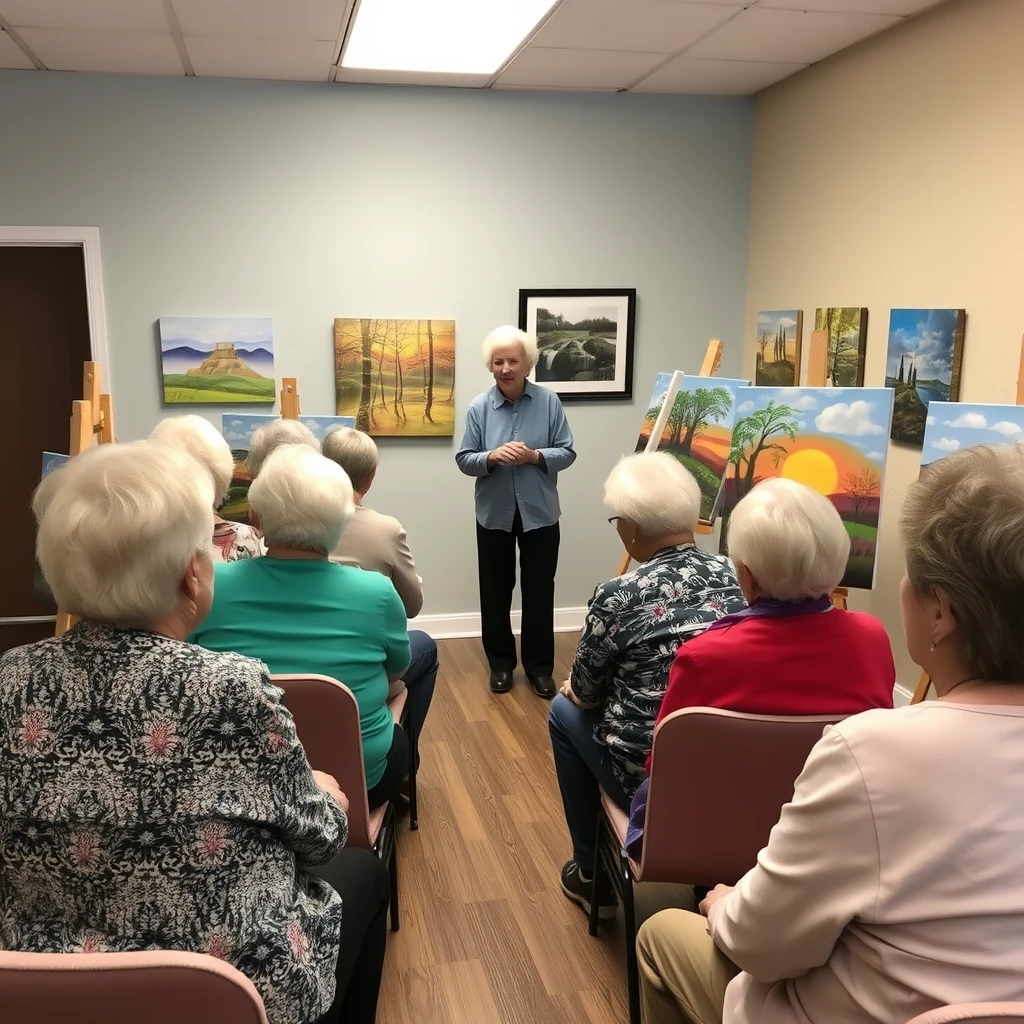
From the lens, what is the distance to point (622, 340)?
4.87m

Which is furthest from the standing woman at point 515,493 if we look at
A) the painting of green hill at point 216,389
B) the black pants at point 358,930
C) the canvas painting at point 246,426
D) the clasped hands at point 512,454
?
the black pants at point 358,930

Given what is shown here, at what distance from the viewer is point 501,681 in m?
4.23

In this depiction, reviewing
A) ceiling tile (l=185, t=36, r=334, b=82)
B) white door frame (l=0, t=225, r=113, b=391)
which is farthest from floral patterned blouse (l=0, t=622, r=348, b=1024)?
white door frame (l=0, t=225, r=113, b=391)

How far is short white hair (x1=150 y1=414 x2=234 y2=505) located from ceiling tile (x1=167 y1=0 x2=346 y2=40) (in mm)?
1572

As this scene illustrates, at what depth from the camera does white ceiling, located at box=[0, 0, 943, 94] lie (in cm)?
329

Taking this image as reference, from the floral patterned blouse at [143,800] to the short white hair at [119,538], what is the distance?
0.05m

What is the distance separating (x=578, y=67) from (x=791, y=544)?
10.4 feet

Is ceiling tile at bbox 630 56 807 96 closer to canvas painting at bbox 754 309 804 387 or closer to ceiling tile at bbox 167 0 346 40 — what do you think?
canvas painting at bbox 754 309 804 387

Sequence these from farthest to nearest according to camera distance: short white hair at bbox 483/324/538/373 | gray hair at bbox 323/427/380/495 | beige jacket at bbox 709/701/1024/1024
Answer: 1. short white hair at bbox 483/324/538/373
2. gray hair at bbox 323/427/380/495
3. beige jacket at bbox 709/701/1024/1024

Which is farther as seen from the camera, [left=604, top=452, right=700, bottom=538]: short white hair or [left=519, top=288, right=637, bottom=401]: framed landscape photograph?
[left=519, top=288, right=637, bottom=401]: framed landscape photograph

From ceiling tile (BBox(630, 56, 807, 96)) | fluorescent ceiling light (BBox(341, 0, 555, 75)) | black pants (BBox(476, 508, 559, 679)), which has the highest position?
ceiling tile (BBox(630, 56, 807, 96))

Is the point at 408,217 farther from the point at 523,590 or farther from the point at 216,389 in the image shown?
the point at 523,590

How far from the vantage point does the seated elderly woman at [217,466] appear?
8.38ft

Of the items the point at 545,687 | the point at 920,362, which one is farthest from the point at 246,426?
the point at 920,362
